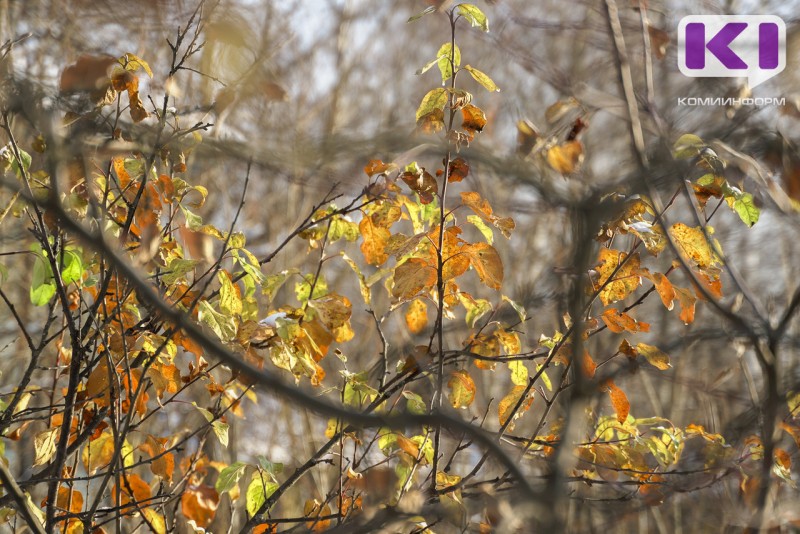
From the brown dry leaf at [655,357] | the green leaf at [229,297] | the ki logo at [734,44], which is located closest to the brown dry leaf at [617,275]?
the brown dry leaf at [655,357]

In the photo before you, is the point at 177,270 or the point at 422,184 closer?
the point at 177,270

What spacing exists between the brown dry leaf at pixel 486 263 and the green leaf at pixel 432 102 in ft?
0.89

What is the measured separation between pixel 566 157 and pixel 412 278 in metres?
0.36

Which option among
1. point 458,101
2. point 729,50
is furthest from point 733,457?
point 729,50

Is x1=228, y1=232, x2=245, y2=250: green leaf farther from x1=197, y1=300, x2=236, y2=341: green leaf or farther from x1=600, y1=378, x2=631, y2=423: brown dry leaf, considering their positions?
x1=600, y1=378, x2=631, y2=423: brown dry leaf

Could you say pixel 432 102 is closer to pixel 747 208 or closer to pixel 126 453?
pixel 747 208

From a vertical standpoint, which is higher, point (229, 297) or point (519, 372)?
point (229, 297)

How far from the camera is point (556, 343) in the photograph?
1521mm

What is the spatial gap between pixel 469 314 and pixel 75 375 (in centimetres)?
78

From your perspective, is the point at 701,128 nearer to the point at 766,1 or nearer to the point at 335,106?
the point at 766,1

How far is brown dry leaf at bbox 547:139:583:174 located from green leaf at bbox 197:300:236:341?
66 centimetres

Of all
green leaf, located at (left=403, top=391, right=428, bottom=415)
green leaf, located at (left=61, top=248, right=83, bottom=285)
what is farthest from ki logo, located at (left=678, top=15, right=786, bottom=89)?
green leaf, located at (left=61, top=248, right=83, bottom=285)

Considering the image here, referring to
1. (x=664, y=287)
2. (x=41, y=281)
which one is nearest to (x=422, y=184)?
(x=664, y=287)

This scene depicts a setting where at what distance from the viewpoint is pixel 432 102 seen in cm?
150
